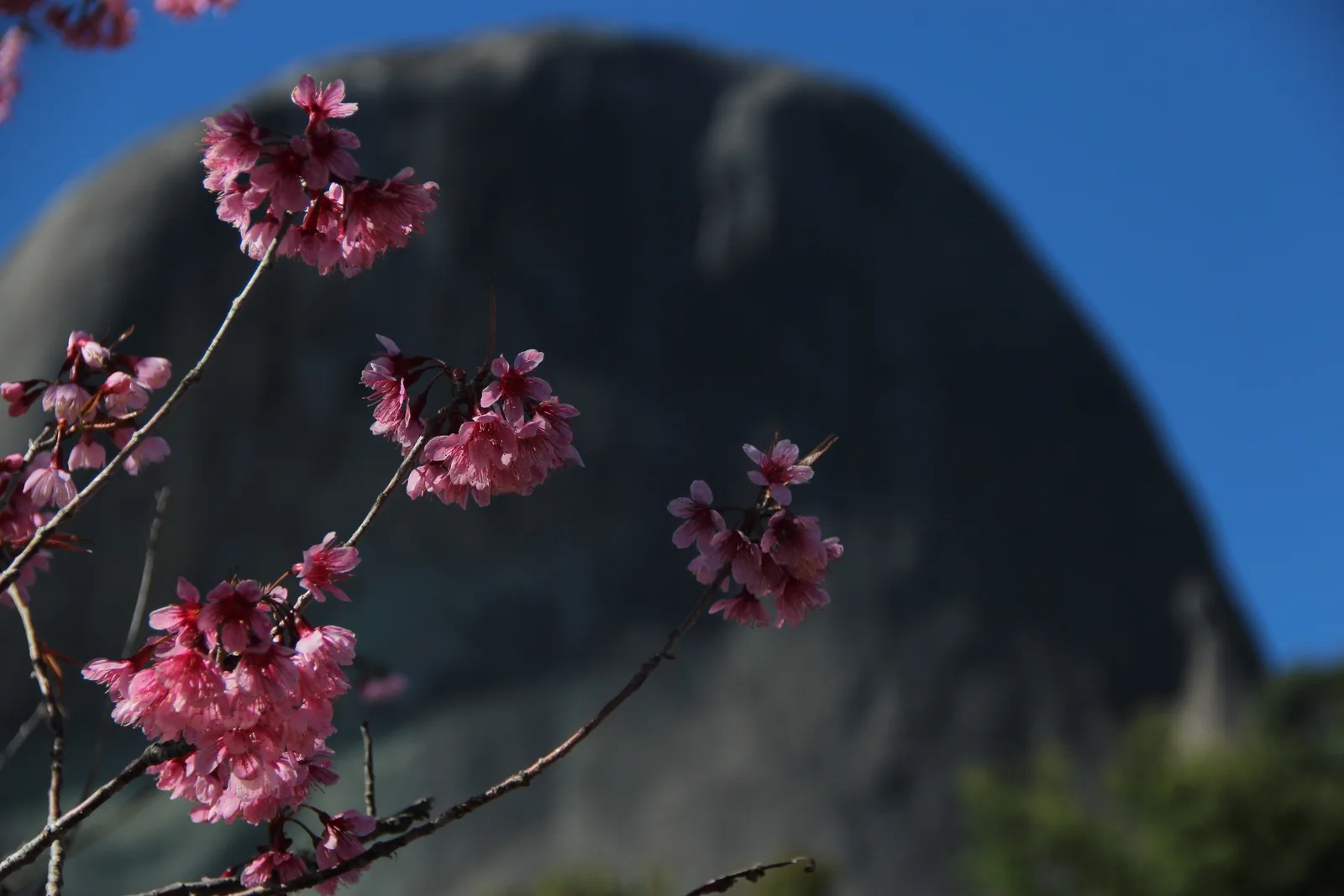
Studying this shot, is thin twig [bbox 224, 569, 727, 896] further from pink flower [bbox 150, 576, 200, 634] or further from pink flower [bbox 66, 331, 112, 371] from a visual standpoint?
pink flower [bbox 66, 331, 112, 371]

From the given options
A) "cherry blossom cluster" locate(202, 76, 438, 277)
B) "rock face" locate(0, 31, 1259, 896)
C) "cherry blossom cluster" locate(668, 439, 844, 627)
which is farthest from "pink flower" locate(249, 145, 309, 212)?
"rock face" locate(0, 31, 1259, 896)

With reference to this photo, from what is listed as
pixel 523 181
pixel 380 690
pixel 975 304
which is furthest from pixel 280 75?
pixel 380 690

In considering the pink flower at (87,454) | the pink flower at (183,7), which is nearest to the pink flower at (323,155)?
the pink flower at (87,454)

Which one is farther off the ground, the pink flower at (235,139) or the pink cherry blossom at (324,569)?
the pink flower at (235,139)

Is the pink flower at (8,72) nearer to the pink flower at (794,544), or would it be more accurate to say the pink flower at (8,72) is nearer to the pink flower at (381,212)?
the pink flower at (381,212)

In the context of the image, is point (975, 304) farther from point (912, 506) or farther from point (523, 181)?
point (523, 181)

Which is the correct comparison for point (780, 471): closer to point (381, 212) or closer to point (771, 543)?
point (771, 543)

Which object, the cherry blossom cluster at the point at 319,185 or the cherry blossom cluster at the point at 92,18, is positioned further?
the cherry blossom cluster at the point at 92,18
